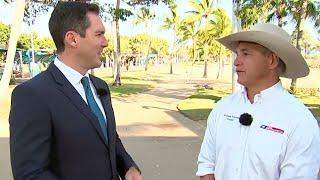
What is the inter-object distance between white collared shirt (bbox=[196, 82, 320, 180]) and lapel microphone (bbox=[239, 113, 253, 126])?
0.9 inches

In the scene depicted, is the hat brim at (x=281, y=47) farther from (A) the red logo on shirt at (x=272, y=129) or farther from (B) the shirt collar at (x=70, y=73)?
(B) the shirt collar at (x=70, y=73)

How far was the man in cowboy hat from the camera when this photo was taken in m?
2.57

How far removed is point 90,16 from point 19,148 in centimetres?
82

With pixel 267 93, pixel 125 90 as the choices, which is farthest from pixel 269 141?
pixel 125 90

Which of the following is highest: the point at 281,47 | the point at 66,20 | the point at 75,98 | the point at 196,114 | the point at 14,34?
the point at 14,34

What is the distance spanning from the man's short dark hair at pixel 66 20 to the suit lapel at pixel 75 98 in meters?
0.17

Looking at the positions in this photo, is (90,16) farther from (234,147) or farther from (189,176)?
(189,176)

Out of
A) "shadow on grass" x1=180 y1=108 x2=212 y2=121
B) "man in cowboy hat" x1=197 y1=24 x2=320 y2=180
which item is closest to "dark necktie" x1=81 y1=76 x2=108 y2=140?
"man in cowboy hat" x1=197 y1=24 x2=320 y2=180

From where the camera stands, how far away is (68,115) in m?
2.46

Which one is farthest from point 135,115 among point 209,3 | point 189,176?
point 209,3

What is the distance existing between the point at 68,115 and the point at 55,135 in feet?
0.39

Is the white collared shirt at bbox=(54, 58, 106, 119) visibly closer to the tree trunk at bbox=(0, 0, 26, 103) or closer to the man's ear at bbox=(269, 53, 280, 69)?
the man's ear at bbox=(269, 53, 280, 69)

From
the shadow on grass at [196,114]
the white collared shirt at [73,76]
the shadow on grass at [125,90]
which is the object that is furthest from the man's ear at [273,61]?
the shadow on grass at [125,90]

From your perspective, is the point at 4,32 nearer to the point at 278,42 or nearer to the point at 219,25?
the point at 219,25
